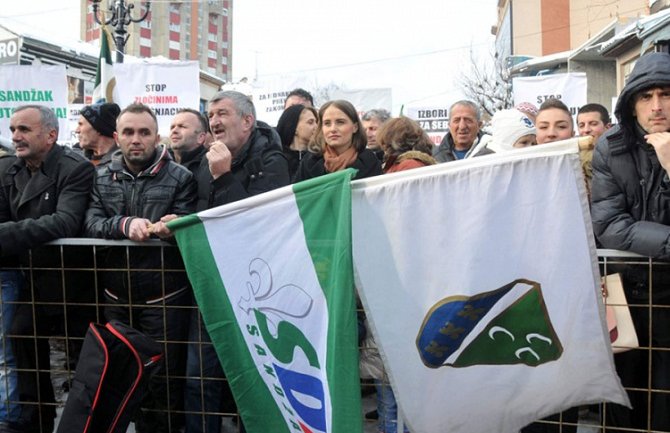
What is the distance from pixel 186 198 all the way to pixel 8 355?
1360 mm

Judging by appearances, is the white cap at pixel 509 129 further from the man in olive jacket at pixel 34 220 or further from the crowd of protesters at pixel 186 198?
the man in olive jacket at pixel 34 220

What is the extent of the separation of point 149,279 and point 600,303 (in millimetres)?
2251

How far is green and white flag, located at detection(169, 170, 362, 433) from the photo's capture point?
2.61 meters

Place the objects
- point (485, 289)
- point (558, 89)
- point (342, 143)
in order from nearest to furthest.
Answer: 1. point (485, 289)
2. point (342, 143)
3. point (558, 89)

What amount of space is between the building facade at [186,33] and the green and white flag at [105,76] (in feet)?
245

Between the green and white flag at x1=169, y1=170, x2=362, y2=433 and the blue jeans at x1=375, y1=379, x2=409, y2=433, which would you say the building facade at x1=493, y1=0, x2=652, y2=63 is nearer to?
the blue jeans at x1=375, y1=379, x2=409, y2=433

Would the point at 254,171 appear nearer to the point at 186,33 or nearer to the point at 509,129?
the point at 509,129

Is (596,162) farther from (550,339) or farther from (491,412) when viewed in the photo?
(491,412)

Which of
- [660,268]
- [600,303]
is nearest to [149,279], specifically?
[600,303]

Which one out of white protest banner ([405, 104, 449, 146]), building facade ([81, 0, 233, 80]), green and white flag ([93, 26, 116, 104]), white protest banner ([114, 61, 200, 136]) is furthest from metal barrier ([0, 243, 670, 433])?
building facade ([81, 0, 233, 80])

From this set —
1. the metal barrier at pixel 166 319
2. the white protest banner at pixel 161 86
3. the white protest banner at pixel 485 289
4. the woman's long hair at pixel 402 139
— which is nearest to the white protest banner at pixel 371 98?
the white protest banner at pixel 161 86

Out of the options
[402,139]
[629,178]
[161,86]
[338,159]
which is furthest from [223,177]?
[161,86]

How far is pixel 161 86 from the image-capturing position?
8.61 metres

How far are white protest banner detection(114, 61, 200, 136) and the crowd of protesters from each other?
14.5 ft
